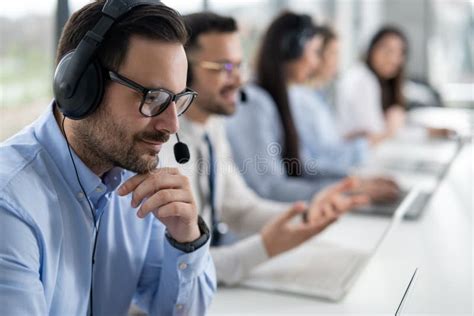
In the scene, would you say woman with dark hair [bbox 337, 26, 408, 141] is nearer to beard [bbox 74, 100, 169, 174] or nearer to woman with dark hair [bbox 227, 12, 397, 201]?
woman with dark hair [bbox 227, 12, 397, 201]

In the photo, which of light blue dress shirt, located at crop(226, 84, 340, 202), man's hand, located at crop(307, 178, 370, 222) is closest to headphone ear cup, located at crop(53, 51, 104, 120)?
man's hand, located at crop(307, 178, 370, 222)

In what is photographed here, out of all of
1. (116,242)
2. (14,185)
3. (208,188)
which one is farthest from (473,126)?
(14,185)

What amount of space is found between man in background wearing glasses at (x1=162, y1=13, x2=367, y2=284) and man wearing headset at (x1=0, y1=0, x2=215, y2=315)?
1.30ft

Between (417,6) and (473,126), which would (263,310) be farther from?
(417,6)

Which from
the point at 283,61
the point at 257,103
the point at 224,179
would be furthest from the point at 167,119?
the point at 283,61

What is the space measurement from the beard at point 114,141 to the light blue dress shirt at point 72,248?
0.03 m

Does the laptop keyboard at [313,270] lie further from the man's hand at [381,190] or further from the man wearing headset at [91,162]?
the man's hand at [381,190]

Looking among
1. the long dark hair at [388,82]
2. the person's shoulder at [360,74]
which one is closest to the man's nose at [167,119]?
the person's shoulder at [360,74]

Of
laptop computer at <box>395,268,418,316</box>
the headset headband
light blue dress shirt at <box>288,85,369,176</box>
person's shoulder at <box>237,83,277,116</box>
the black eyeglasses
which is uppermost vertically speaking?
the headset headband

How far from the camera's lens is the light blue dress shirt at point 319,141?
2.86 meters

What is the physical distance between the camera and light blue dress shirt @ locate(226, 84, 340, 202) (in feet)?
7.39

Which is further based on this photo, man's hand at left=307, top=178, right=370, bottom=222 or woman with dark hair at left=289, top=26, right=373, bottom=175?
woman with dark hair at left=289, top=26, right=373, bottom=175

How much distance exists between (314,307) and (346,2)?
522cm

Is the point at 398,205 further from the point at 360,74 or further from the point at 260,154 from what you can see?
the point at 360,74
